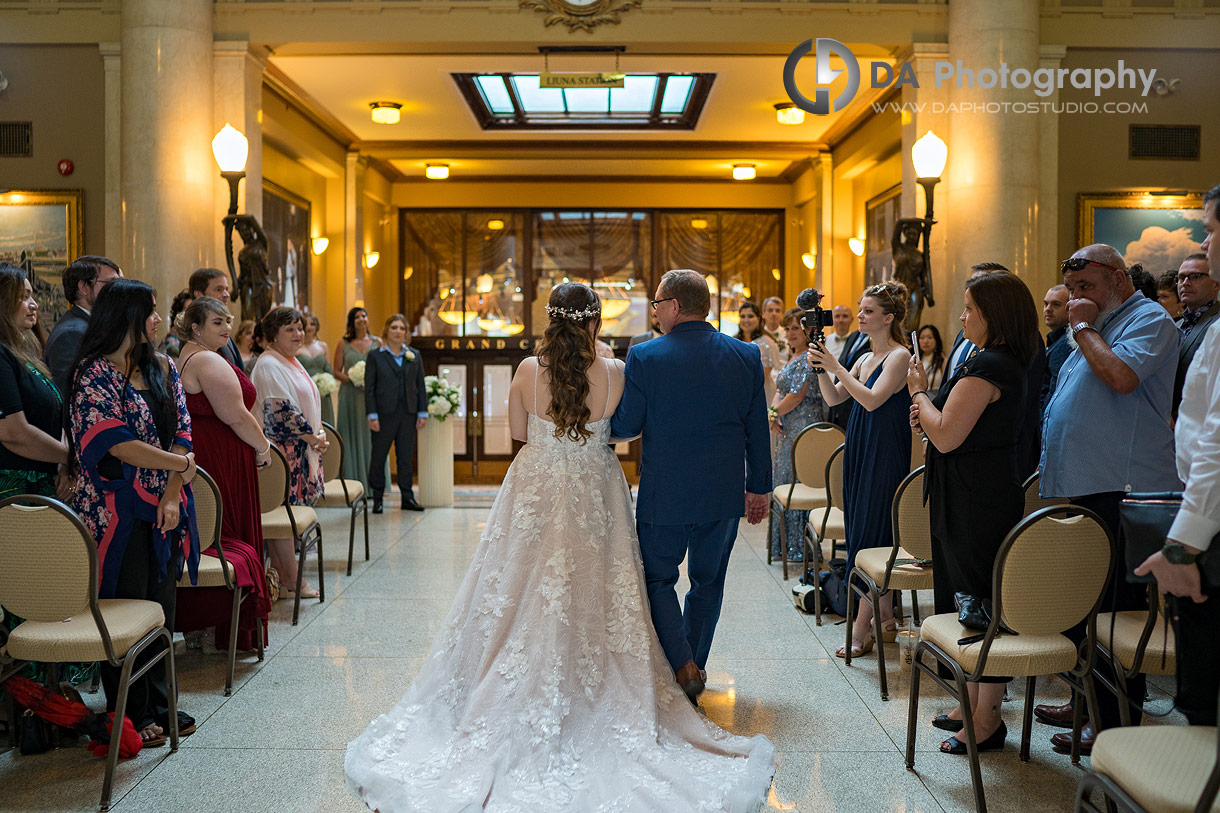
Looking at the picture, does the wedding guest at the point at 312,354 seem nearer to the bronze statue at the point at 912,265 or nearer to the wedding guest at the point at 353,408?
the wedding guest at the point at 353,408

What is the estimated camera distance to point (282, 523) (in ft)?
17.7

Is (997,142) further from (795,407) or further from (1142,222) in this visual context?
(795,407)

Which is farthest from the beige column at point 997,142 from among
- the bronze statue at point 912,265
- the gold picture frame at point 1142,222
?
the gold picture frame at point 1142,222

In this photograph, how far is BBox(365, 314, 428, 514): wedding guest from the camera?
959cm

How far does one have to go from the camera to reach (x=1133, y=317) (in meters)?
3.49

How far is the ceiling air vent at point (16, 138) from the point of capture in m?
7.93

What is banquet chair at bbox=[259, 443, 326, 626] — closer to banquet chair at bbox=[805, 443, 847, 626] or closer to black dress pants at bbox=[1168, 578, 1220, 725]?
banquet chair at bbox=[805, 443, 847, 626]

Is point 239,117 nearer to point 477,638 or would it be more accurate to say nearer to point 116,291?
point 116,291

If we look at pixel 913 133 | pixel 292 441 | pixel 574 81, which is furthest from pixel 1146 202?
pixel 292 441

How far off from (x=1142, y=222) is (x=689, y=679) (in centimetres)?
613

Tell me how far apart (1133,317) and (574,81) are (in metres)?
5.32

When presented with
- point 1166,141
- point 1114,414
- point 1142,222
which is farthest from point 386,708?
point 1166,141

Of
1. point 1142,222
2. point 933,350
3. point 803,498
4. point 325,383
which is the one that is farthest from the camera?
point 325,383

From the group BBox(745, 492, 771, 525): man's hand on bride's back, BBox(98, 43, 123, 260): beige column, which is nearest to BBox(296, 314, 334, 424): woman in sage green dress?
BBox(98, 43, 123, 260): beige column
